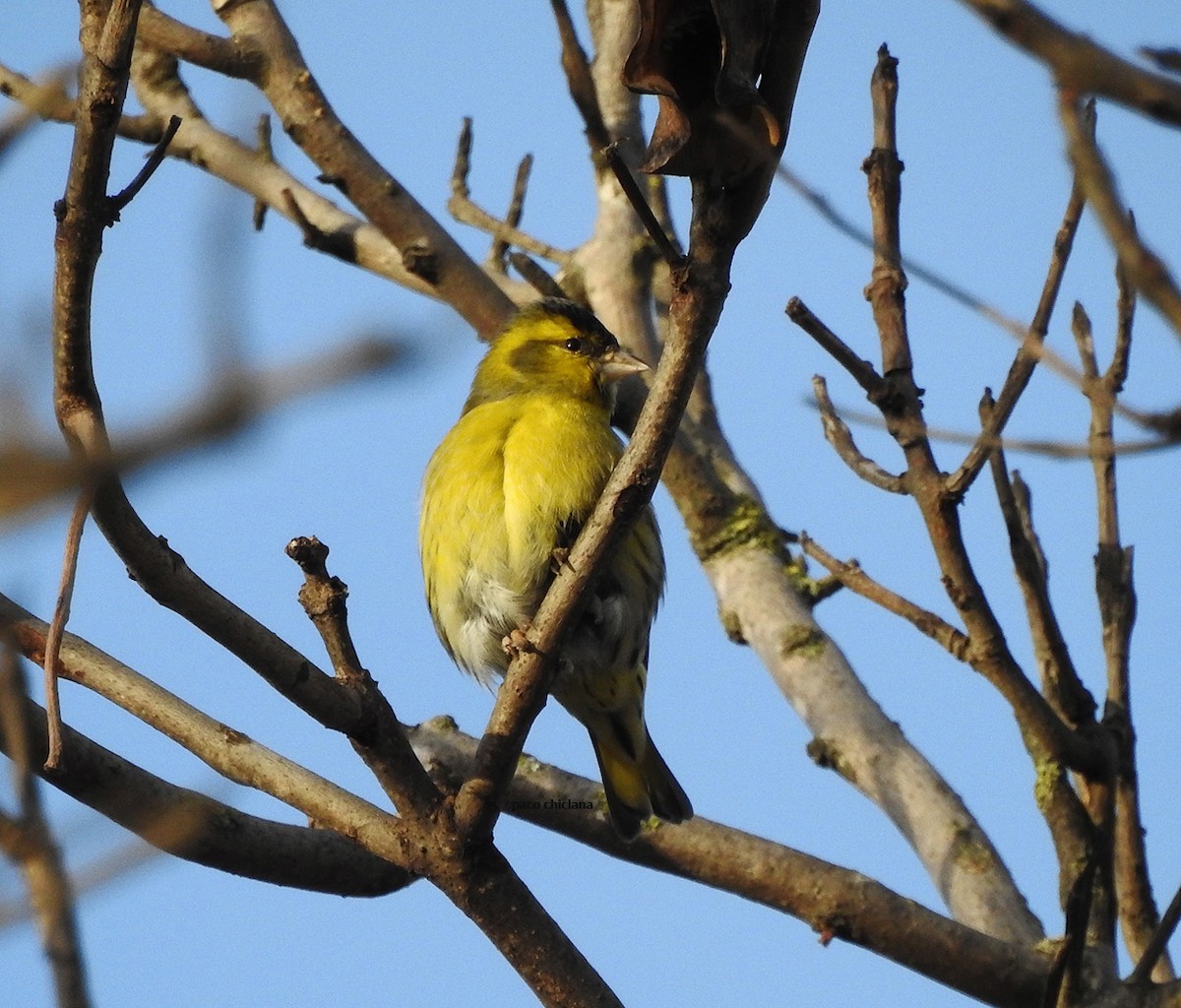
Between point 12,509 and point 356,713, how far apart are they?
6.08 feet

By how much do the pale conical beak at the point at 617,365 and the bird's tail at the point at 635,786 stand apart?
114cm

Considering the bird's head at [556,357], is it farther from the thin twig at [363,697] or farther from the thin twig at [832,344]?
the thin twig at [363,697]

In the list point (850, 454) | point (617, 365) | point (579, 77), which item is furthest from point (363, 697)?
point (579, 77)

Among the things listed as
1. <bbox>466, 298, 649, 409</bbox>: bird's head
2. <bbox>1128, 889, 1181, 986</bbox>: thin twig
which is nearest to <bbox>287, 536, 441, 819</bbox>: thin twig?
<bbox>1128, 889, 1181, 986</bbox>: thin twig

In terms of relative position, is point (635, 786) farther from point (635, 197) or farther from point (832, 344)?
point (635, 197)

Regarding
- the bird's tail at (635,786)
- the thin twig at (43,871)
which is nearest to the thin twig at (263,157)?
the bird's tail at (635,786)

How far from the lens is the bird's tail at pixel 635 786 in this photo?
12.3 ft

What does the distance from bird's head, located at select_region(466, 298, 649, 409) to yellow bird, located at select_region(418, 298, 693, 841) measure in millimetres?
99

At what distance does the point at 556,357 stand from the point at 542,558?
3.60 ft

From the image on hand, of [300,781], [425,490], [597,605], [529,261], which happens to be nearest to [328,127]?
[529,261]

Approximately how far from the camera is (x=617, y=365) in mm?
5074

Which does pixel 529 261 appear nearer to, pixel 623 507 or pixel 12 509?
pixel 623 507

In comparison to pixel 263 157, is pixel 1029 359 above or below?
below

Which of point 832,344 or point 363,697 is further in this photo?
point 832,344
